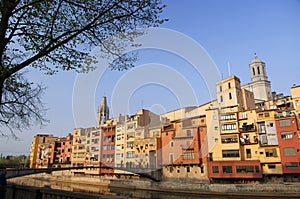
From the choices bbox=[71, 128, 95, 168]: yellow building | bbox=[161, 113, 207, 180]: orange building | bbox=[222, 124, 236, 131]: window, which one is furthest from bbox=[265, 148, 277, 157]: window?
bbox=[71, 128, 95, 168]: yellow building

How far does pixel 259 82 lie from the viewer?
5472 cm

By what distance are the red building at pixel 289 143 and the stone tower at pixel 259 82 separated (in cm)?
2819

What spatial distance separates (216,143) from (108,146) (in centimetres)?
2290

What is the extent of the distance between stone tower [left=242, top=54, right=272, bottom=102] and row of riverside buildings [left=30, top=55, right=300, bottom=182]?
1186 centimetres

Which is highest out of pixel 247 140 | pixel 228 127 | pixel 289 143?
pixel 228 127

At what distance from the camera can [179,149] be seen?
32.7 metres

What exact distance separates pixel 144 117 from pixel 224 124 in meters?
18.1

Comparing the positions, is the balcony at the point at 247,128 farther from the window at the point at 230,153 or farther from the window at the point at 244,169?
the window at the point at 244,169

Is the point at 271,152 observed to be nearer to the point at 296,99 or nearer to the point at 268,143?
the point at 268,143

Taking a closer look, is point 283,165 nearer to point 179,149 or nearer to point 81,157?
point 179,149

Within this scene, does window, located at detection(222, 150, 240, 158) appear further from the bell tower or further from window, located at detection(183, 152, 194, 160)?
the bell tower

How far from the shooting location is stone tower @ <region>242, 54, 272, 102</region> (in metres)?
54.0

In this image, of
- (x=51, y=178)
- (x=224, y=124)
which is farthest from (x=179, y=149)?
(x=51, y=178)

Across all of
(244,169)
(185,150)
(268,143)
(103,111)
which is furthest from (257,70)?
(103,111)
